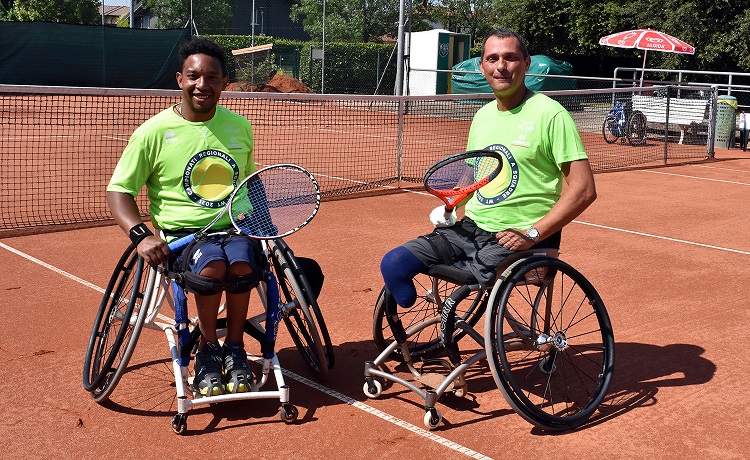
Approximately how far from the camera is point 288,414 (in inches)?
155

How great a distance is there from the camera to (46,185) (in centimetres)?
1082

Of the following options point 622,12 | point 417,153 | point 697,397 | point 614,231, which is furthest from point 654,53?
point 697,397

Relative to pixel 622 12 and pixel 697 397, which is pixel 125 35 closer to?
pixel 622 12

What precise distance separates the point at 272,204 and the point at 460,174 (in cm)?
92

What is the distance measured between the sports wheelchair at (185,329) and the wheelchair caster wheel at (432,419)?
604mm

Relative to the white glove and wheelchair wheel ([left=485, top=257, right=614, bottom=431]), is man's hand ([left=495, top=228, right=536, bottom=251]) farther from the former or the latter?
the white glove

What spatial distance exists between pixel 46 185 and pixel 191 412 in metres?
7.60

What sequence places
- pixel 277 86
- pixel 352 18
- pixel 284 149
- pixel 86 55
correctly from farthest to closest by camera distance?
pixel 352 18 < pixel 277 86 < pixel 86 55 < pixel 284 149

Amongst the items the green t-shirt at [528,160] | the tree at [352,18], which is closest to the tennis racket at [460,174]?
the green t-shirt at [528,160]

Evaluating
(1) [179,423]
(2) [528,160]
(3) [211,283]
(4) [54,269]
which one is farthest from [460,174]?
(4) [54,269]

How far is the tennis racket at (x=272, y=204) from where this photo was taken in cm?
397

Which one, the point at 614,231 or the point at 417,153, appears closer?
the point at 614,231

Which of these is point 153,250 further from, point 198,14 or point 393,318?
point 198,14

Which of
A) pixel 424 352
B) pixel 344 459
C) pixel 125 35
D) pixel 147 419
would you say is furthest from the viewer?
pixel 125 35
